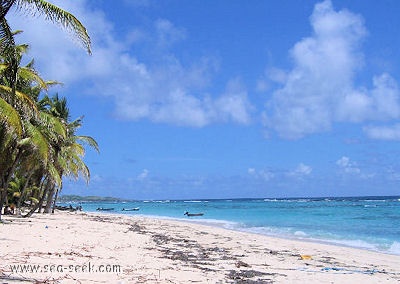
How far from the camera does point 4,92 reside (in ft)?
40.5

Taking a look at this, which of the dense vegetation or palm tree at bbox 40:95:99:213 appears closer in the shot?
the dense vegetation

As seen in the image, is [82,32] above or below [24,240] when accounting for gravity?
above

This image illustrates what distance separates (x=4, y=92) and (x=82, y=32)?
627 cm

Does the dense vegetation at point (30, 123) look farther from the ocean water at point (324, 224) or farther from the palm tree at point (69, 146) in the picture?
the ocean water at point (324, 224)

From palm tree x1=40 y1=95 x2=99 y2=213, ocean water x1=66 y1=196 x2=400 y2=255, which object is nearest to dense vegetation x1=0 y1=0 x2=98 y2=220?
palm tree x1=40 y1=95 x2=99 y2=213

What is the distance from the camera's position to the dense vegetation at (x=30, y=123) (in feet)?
25.7

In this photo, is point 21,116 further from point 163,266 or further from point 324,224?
point 324,224

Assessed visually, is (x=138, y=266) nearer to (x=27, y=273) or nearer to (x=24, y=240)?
(x=27, y=273)

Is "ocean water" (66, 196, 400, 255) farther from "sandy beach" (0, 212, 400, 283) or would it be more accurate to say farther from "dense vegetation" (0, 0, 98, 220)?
"dense vegetation" (0, 0, 98, 220)

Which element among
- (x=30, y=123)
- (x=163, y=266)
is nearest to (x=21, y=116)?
(x=30, y=123)

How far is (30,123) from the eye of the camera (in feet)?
49.1

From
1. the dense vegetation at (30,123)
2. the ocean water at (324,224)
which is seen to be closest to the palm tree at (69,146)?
the dense vegetation at (30,123)

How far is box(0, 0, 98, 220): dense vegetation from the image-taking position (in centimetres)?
783

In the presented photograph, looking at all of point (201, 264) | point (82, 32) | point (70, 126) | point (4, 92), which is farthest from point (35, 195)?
point (82, 32)
